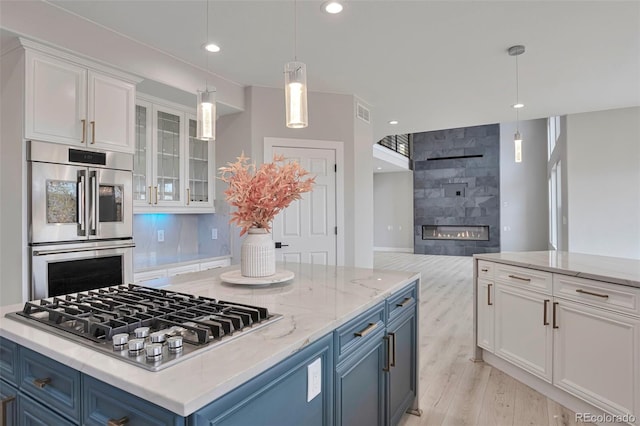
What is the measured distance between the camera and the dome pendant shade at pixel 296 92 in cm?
172

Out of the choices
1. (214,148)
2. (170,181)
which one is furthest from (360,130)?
(170,181)

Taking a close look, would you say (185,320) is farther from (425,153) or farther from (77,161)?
(425,153)

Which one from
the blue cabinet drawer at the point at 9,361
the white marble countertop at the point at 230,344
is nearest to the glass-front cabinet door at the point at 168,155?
the white marble countertop at the point at 230,344

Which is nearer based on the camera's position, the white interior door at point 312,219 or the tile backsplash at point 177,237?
the tile backsplash at point 177,237

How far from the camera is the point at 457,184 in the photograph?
10.9m

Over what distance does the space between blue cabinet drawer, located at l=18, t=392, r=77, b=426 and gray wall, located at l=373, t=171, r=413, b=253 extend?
11.6 metres

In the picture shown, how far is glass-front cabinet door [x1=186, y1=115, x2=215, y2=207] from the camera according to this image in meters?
3.95

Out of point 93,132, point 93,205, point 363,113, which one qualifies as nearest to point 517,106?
point 363,113

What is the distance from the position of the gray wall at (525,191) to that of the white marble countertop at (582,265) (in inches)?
315

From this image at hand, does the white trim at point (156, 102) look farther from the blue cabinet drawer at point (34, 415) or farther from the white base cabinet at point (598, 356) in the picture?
the white base cabinet at point (598, 356)

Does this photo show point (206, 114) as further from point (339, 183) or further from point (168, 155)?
point (339, 183)

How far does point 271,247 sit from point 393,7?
6.49 feet

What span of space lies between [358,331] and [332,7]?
7.35 ft

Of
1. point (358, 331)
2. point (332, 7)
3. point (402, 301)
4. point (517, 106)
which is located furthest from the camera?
point (517, 106)
